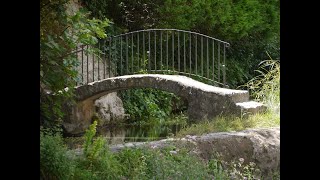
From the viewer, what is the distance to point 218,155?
18.5ft

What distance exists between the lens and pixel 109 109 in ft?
34.4

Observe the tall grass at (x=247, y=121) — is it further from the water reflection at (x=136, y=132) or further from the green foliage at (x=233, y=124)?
the water reflection at (x=136, y=132)

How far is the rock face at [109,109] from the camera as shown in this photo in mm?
10245

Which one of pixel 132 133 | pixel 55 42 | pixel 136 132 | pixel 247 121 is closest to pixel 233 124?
pixel 247 121

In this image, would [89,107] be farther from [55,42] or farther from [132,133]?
[55,42]

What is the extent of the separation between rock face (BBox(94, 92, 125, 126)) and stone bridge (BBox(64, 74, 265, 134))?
20 cm

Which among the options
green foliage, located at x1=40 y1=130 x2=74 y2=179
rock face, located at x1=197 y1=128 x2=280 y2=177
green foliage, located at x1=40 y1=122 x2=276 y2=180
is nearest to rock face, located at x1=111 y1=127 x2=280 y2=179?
rock face, located at x1=197 y1=128 x2=280 y2=177

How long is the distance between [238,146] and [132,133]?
139 inches

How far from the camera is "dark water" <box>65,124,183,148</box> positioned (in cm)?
853

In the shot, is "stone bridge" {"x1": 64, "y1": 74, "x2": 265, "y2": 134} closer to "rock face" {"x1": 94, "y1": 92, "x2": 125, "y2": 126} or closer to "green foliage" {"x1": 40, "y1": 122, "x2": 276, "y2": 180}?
"rock face" {"x1": 94, "y1": 92, "x2": 125, "y2": 126}

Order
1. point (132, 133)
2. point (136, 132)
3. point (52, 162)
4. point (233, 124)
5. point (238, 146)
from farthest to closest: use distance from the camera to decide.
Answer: point (136, 132), point (132, 133), point (233, 124), point (238, 146), point (52, 162)

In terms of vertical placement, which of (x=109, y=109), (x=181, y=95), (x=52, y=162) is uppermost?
(x=181, y=95)

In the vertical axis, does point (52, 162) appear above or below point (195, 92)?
below
